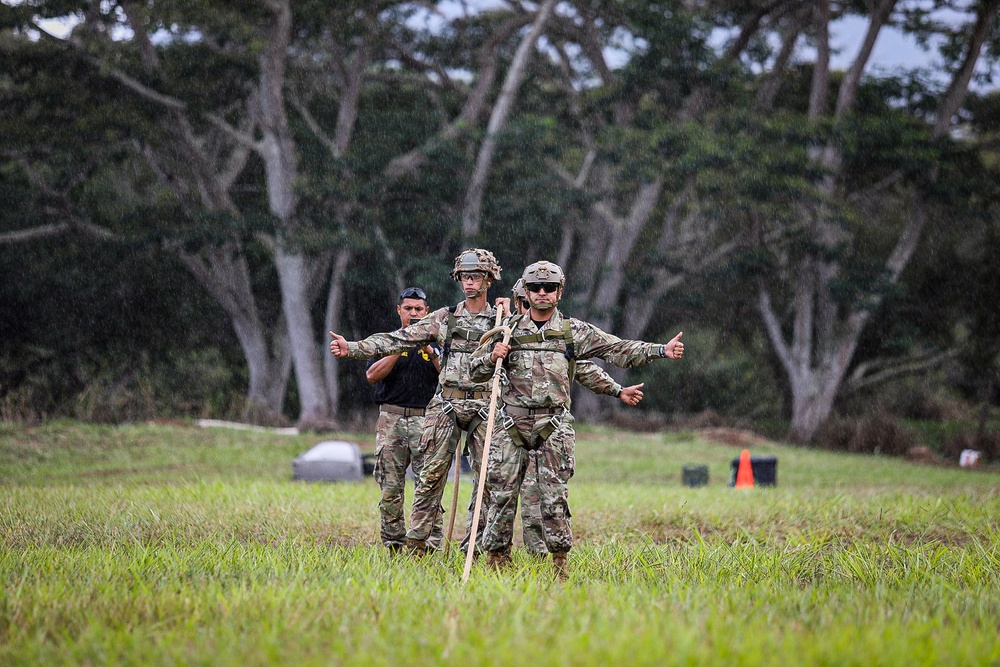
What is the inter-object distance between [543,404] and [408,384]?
5.33 feet

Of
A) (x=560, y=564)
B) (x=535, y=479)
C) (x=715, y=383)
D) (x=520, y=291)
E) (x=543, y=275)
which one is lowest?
(x=560, y=564)

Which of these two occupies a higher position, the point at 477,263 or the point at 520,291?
the point at 477,263

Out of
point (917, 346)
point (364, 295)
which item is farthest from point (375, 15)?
point (917, 346)

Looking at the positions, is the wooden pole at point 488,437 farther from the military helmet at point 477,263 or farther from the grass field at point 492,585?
the military helmet at point 477,263

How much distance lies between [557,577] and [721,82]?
2436 centimetres

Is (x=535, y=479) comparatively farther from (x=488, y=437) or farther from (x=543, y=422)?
(x=488, y=437)

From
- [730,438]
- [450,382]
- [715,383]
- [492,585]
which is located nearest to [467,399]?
[450,382]

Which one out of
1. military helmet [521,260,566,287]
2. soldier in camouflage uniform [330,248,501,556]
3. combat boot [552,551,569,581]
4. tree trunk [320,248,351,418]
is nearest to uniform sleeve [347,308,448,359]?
soldier in camouflage uniform [330,248,501,556]

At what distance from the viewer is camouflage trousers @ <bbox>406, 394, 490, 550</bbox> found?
25.3ft

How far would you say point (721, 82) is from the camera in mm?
28812

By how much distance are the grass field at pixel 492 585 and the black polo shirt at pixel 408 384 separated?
1.14 meters

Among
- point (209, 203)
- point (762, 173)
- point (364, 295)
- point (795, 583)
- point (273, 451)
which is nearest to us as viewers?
point (795, 583)

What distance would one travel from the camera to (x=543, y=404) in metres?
7.11

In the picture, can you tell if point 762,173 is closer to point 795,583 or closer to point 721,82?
point 721,82
